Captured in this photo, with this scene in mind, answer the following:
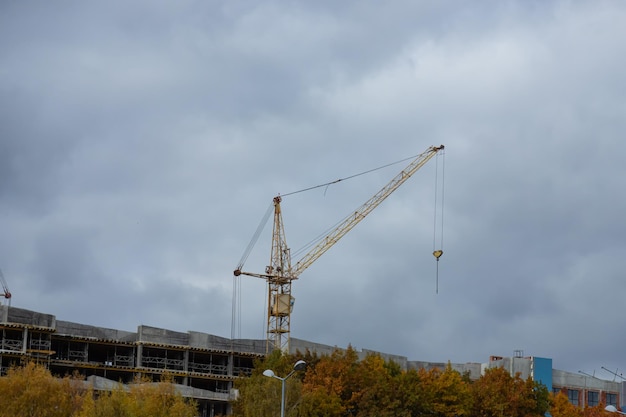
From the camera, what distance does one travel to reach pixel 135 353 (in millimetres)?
166500

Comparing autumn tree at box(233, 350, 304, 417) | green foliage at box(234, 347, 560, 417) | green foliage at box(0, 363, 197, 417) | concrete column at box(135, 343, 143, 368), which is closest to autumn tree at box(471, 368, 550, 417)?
green foliage at box(234, 347, 560, 417)

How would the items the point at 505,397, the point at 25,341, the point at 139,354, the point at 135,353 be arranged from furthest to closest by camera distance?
the point at 135,353 → the point at 139,354 → the point at 25,341 → the point at 505,397

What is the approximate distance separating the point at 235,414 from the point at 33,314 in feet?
Result: 139

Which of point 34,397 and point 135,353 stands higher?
point 135,353

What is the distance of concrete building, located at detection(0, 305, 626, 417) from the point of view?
15014cm

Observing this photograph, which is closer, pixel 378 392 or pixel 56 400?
pixel 56 400

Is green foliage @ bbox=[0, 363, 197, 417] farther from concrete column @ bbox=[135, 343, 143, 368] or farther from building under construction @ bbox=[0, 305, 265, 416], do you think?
concrete column @ bbox=[135, 343, 143, 368]

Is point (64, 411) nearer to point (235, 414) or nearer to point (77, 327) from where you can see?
point (235, 414)

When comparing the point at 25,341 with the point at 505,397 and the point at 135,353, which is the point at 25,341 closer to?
the point at 135,353

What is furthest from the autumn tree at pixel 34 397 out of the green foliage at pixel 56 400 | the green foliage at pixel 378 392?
the green foliage at pixel 378 392

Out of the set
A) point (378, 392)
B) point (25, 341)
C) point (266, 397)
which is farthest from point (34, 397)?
point (25, 341)

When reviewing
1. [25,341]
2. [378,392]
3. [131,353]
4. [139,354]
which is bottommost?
[378,392]

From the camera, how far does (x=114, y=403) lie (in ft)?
307

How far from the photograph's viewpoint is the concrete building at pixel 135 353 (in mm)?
150137
